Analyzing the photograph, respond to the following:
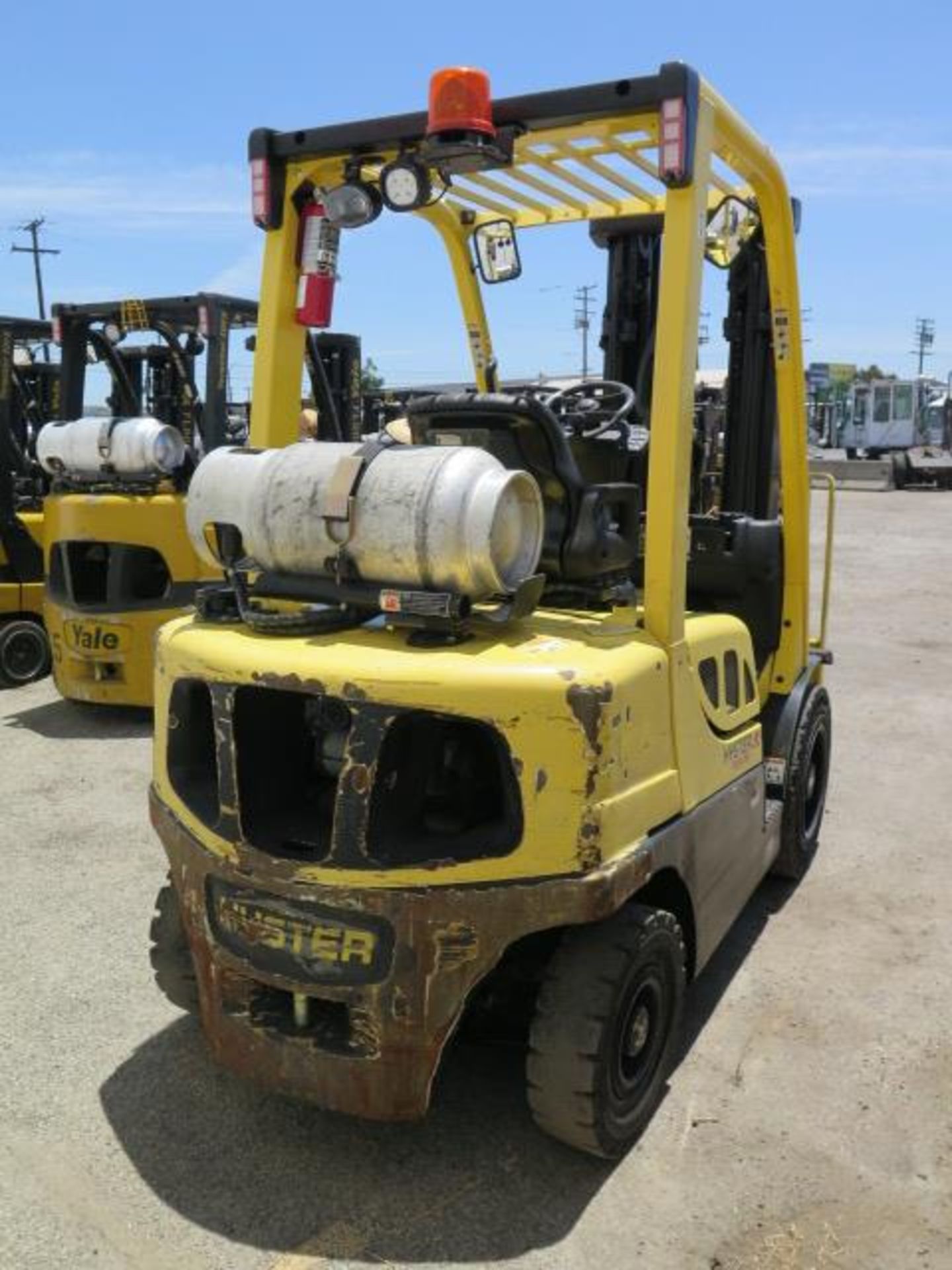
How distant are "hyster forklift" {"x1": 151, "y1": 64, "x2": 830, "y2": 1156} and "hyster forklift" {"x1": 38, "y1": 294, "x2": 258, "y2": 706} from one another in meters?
4.05

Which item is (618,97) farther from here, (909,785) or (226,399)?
(226,399)

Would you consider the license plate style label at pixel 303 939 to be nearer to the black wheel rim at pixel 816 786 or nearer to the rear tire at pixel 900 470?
the black wheel rim at pixel 816 786

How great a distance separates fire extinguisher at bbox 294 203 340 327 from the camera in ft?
12.0

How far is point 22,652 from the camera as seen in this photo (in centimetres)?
891

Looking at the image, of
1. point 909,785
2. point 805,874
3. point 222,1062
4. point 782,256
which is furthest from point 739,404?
point 222,1062

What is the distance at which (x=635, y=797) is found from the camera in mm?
2891

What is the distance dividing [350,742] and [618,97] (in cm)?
177

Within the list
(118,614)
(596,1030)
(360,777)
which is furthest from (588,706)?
(118,614)

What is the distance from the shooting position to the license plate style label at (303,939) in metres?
2.74

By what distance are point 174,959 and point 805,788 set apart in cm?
268

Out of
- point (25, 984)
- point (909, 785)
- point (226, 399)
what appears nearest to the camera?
point (25, 984)

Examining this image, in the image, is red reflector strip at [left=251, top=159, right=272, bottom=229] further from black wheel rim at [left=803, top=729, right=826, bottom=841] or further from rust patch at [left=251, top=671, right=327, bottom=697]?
black wheel rim at [left=803, top=729, right=826, bottom=841]

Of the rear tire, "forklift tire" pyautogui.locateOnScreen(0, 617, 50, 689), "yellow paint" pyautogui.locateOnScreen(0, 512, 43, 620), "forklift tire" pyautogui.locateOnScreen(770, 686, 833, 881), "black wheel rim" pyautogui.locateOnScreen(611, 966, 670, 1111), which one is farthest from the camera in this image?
the rear tire

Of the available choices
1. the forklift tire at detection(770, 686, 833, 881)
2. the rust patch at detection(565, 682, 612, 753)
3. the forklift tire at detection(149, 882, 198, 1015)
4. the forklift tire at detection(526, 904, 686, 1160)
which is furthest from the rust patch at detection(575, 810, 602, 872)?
the forklift tire at detection(770, 686, 833, 881)
